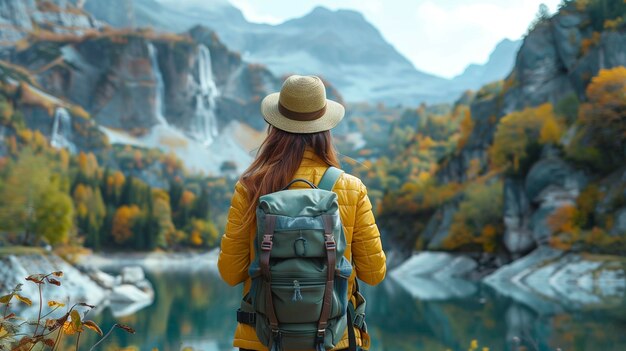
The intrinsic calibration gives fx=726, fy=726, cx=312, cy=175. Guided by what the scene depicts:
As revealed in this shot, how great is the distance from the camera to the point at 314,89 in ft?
13.1

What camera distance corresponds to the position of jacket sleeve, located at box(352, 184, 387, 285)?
3752mm

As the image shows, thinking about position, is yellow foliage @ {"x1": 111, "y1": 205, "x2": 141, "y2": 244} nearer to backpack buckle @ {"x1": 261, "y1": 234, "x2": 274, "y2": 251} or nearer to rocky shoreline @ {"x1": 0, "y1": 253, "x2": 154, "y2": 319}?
rocky shoreline @ {"x1": 0, "y1": 253, "x2": 154, "y2": 319}

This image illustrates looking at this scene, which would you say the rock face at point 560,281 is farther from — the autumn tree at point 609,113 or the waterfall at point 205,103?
the waterfall at point 205,103

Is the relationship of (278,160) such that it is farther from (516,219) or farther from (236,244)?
(516,219)

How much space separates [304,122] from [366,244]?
0.75 m

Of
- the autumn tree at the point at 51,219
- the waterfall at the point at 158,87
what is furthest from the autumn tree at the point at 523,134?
the waterfall at the point at 158,87

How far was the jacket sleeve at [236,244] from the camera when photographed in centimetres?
380

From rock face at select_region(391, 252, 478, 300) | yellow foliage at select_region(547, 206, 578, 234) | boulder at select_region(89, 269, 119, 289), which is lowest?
rock face at select_region(391, 252, 478, 300)

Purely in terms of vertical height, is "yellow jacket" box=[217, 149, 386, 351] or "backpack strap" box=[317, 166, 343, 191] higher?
"backpack strap" box=[317, 166, 343, 191]

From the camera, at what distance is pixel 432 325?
24.6 metres

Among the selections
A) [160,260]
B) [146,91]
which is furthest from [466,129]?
[146,91]

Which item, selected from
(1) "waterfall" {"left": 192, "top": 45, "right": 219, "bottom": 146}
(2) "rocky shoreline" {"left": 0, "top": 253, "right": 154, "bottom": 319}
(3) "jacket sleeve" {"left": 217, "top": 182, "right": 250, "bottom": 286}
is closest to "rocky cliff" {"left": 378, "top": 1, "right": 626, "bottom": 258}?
(2) "rocky shoreline" {"left": 0, "top": 253, "right": 154, "bottom": 319}

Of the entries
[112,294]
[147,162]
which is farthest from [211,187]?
[112,294]

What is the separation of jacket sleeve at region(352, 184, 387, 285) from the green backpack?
244 millimetres
